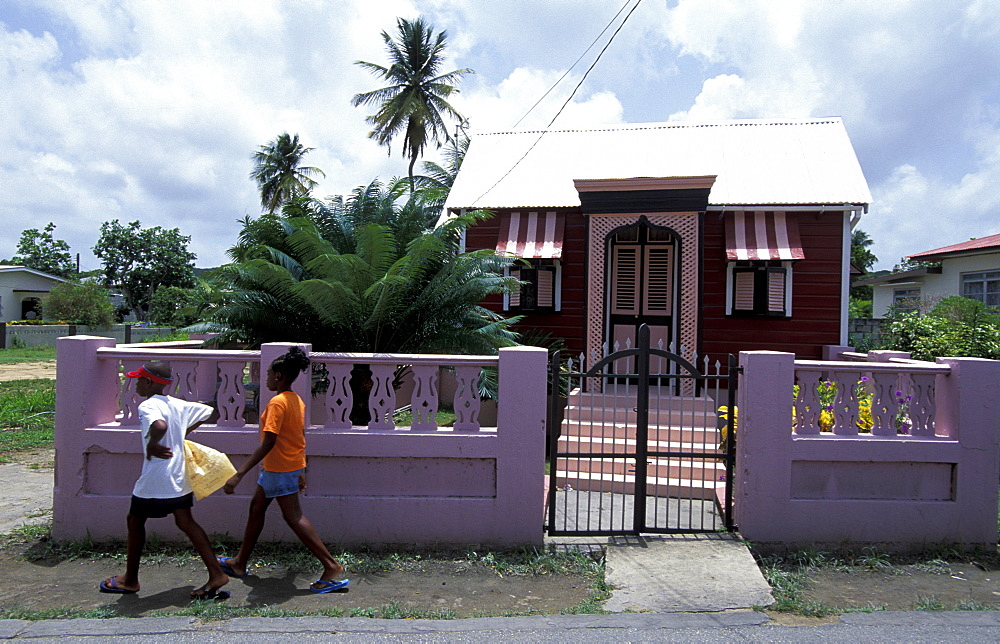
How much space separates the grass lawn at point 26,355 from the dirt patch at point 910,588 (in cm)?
2688

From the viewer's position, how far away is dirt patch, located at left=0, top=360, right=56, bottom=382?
1842cm

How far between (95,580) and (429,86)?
24589 millimetres

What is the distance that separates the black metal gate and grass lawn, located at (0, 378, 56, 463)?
24.6ft

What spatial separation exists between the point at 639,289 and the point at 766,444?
5296 mm

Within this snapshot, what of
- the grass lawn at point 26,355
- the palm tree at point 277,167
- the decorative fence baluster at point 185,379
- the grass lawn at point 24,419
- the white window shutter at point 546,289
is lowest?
the grass lawn at point 24,419

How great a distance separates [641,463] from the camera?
17.5 ft

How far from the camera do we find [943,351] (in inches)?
354

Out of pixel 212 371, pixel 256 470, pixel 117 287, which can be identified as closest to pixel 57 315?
pixel 117 287

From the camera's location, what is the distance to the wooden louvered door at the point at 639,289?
10117mm

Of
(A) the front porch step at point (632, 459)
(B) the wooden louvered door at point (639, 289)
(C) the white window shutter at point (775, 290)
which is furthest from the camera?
(B) the wooden louvered door at point (639, 289)

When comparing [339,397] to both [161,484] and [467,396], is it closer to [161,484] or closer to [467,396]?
[467,396]

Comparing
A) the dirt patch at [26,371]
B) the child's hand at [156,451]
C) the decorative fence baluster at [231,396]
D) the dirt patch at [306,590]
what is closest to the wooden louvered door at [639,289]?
the dirt patch at [306,590]

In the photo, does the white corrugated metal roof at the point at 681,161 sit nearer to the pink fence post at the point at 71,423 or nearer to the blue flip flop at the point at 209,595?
the pink fence post at the point at 71,423

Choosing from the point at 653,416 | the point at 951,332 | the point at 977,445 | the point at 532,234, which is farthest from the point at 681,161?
the point at 977,445
